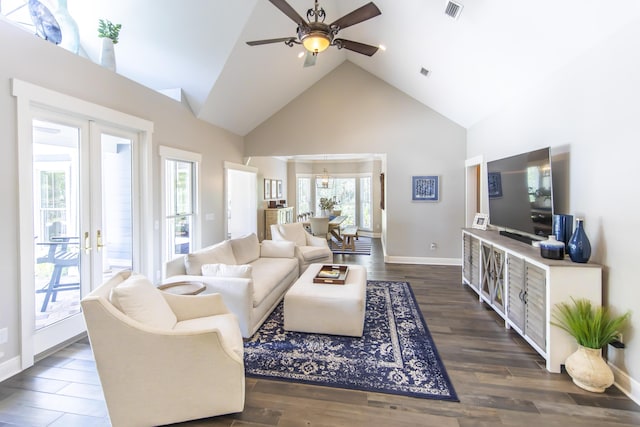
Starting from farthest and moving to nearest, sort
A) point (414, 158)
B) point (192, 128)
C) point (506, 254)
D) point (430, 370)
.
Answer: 1. point (414, 158)
2. point (192, 128)
3. point (506, 254)
4. point (430, 370)

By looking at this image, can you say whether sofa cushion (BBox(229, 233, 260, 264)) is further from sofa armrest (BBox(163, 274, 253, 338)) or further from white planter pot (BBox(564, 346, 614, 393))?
white planter pot (BBox(564, 346, 614, 393))

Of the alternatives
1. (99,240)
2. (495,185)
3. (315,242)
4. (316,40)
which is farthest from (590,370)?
(99,240)

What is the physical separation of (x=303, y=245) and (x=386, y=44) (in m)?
3.58

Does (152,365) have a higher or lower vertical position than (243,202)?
lower

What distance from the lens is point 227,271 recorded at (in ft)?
10.3

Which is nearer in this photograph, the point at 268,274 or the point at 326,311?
the point at 326,311

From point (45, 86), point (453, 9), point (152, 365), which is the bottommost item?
point (152, 365)

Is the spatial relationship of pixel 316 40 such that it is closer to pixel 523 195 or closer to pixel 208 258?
pixel 208 258

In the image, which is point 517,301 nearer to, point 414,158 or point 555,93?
point 555,93

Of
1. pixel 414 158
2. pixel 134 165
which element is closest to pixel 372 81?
pixel 414 158

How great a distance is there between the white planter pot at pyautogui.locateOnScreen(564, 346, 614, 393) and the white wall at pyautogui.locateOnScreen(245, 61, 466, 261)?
3.86m

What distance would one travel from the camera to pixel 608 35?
2.28m

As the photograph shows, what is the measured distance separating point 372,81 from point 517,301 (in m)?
4.80

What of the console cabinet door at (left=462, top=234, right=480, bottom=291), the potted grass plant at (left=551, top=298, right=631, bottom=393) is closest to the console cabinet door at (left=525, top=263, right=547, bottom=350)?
the potted grass plant at (left=551, top=298, right=631, bottom=393)
